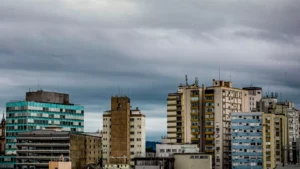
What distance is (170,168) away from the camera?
19988 cm

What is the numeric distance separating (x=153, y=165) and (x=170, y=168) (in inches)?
191

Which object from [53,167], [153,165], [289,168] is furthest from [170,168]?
[289,168]

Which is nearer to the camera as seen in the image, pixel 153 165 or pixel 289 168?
pixel 289 168

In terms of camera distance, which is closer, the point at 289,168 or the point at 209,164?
the point at 289,168

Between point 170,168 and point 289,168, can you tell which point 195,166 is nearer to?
point 170,168

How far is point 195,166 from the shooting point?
199125mm

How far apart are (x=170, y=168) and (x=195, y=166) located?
676 centimetres

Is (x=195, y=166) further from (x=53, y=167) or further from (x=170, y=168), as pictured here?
(x=53, y=167)

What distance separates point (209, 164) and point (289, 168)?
54829mm

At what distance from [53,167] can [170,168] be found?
1240 inches

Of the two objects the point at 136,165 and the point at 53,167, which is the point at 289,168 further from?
the point at 53,167

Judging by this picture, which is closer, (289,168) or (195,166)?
(289,168)

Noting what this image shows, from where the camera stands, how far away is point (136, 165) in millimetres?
199625

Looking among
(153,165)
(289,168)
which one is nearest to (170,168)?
(153,165)
